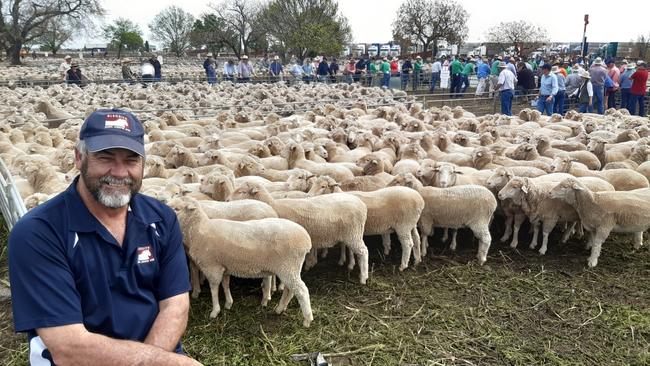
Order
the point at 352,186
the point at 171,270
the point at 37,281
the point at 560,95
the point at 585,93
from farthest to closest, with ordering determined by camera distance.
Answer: the point at 585,93, the point at 560,95, the point at 352,186, the point at 171,270, the point at 37,281

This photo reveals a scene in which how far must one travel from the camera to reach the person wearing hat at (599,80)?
16.5 m

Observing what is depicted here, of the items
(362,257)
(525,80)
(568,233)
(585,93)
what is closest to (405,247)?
(362,257)

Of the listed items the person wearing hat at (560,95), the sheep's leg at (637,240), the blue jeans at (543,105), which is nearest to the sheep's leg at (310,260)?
the sheep's leg at (637,240)

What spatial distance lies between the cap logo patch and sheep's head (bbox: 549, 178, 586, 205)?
18.3ft

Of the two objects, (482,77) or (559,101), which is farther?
(482,77)

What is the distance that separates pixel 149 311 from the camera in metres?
2.58

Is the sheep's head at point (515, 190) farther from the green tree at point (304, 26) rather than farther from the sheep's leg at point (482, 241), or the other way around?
the green tree at point (304, 26)

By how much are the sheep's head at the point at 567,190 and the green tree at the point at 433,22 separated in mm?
50445

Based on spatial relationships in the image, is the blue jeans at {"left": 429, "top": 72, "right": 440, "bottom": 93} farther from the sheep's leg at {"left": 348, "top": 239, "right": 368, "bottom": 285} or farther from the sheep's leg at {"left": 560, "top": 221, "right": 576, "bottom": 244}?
the sheep's leg at {"left": 348, "top": 239, "right": 368, "bottom": 285}

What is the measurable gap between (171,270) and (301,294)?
2224 mm

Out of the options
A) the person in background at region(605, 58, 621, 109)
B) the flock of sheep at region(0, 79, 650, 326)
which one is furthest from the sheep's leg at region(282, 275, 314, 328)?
the person in background at region(605, 58, 621, 109)

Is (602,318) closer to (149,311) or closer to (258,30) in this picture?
(149,311)

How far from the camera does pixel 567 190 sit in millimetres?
6332

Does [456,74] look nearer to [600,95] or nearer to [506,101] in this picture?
[600,95]
